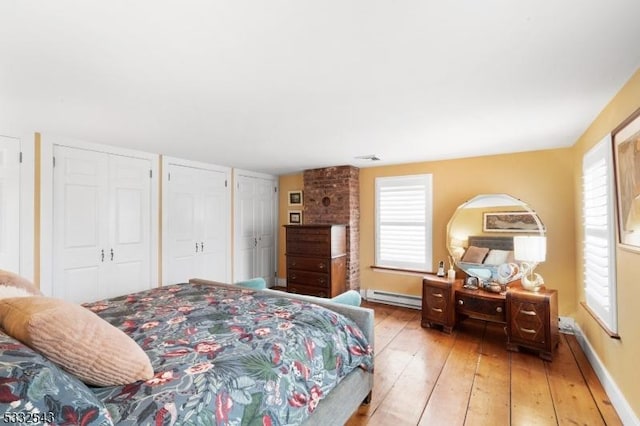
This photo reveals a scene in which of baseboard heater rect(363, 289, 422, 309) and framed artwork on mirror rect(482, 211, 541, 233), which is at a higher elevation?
framed artwork on mirror rect(482, 211, 541, 233)

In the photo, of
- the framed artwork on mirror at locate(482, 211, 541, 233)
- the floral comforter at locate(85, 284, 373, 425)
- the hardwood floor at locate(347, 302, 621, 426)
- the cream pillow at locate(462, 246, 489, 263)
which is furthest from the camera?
the cream pillow at locate(462, 246, 489, 263)

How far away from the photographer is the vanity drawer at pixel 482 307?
3121 mm

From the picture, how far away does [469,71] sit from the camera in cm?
167

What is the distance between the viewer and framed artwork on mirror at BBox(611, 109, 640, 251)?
1691mm

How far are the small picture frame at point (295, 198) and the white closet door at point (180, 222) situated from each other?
1.74 meters

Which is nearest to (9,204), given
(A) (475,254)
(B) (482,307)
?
(B) (482,307)

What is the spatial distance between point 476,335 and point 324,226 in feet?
7.45

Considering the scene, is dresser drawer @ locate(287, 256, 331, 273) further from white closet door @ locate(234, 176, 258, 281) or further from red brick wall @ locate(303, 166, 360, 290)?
white closet door @ locate(234, 176, 258, 281)

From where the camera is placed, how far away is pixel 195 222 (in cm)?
432

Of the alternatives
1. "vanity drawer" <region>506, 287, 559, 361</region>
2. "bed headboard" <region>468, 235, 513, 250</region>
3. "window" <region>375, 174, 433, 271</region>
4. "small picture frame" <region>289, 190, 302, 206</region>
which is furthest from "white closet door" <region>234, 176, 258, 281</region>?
"vanity drawer" <region>506, 287, 559, 361</region>

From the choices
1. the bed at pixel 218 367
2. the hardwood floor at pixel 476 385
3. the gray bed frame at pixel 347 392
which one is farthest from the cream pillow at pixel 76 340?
the hardwood floor at pixel 476 385

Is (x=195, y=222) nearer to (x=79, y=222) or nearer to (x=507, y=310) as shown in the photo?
(x=79, y=222)

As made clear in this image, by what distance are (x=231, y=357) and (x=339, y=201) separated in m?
3.45

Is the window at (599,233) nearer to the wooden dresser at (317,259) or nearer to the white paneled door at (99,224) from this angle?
the wooden dresser at (317,259)
